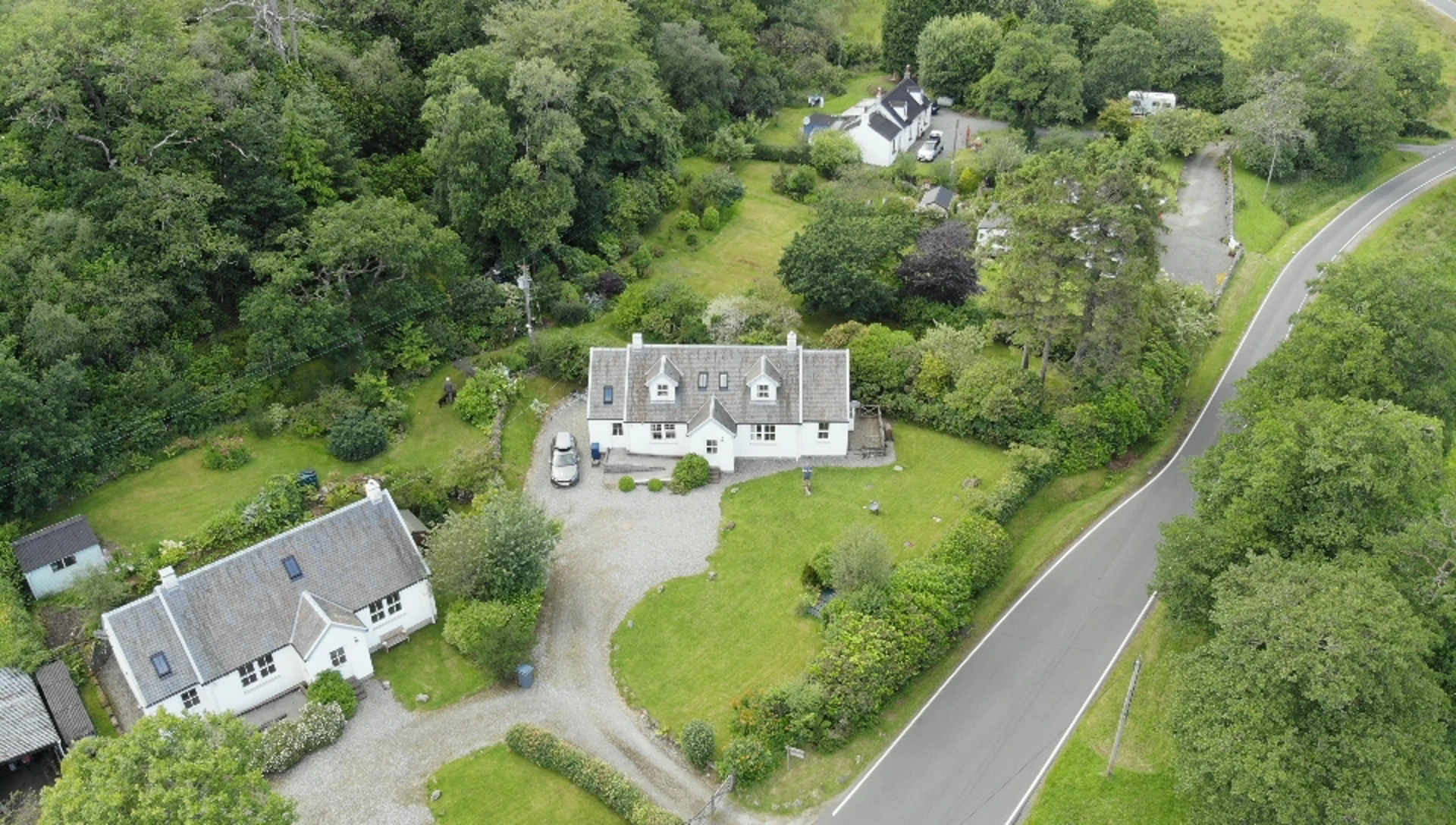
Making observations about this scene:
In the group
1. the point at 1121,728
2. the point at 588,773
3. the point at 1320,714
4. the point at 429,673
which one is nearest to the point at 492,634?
the point at 429,673

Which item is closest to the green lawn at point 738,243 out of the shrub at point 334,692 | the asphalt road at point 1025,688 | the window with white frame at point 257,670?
the asphalt road at point 1025,688

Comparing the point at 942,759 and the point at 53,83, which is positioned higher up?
the point at 53,83

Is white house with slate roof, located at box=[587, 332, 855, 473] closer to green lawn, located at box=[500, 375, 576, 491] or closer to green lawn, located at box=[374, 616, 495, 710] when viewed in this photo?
green lawn, located at box=[500, 375, 576, 491]

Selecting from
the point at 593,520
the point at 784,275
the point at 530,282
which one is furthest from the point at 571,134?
the point at 593,520

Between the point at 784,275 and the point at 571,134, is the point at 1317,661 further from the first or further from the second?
the point at 571,134

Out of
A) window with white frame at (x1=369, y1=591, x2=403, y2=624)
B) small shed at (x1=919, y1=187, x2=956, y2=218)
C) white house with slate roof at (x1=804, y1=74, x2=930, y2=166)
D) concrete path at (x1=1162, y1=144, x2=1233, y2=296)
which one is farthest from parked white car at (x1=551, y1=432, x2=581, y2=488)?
white house with slate roof at (x1=804, y1=74, x2=930, y2=166)
